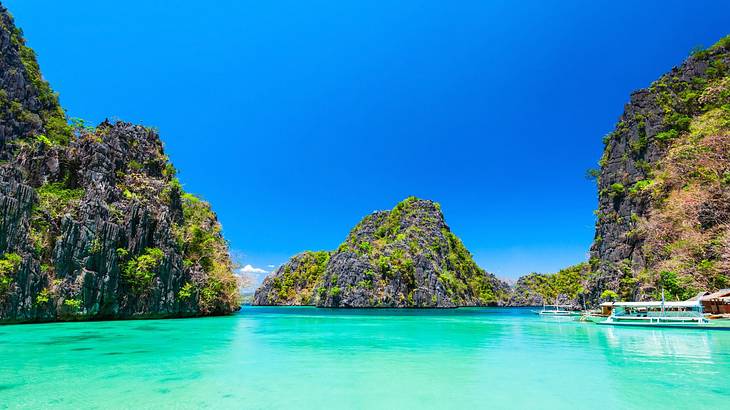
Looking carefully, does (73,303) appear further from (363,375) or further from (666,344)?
(666,344)

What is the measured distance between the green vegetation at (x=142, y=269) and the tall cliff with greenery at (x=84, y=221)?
0.09m

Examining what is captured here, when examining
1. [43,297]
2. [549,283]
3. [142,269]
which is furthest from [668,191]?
[549,283]

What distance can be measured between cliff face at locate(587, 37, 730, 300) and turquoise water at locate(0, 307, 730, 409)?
8162 millimetres

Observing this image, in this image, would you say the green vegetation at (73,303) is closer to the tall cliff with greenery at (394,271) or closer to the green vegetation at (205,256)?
the green vegetation at (205,256)

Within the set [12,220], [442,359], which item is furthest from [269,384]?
[12,220]

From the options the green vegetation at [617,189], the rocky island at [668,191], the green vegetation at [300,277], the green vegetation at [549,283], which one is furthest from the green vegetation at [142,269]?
the green vegetation at [549,283]

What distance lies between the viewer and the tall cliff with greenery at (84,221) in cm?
3152

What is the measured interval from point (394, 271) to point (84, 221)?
262 ft

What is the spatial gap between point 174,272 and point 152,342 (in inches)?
918

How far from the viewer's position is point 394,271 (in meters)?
107

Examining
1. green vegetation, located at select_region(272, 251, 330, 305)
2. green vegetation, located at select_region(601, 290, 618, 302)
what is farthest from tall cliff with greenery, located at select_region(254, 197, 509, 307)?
green vegetation, located at select_region(601, 290, 618, 302)

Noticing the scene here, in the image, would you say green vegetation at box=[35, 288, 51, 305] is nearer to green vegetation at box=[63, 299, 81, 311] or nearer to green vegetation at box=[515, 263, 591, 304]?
green vegetation at box=[63, 299, 81, 311]

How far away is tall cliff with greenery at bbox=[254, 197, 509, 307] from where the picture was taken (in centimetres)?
10612

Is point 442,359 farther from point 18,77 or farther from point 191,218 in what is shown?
point 18,77
